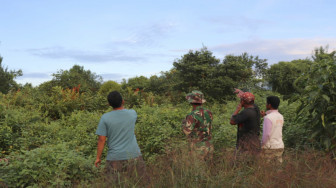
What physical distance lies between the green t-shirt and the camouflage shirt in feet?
3.51

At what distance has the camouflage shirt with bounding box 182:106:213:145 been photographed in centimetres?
488

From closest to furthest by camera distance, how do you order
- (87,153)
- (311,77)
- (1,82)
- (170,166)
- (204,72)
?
(170,166)
(311,77)
(87,153)
(204,72)
(1,82)

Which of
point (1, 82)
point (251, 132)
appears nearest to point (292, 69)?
point (1, 82)

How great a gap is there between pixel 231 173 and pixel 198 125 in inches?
66.4

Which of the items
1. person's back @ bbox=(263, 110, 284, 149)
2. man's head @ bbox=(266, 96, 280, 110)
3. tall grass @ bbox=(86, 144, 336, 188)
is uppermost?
man's head @ bbox=(266, 96, 280, 110)

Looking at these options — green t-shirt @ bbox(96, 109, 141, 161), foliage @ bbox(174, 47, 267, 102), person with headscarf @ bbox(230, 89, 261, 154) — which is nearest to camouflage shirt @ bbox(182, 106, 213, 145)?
person with headscarf @ bbox(230, 89, 261, 154)

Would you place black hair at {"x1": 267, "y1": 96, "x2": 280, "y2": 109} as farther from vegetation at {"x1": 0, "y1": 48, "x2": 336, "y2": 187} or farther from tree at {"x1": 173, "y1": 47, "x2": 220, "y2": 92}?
tree at {"x1": 173, "y1": 47, "x2": 220, "y2": 92}

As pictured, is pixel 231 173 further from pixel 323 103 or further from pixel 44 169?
pixel 44 169

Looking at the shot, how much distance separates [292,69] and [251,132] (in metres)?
31.6

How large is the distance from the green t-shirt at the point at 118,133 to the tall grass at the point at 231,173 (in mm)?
647

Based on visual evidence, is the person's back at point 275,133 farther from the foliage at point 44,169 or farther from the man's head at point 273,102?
the foliage at point 44,169

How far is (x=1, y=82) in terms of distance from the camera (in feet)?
88.8

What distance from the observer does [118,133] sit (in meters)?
4.11

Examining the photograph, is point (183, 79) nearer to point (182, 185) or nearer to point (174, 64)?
point (174, 64)
